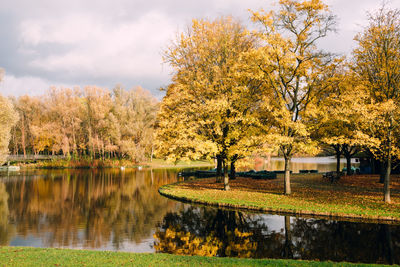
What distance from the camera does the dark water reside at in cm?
1307

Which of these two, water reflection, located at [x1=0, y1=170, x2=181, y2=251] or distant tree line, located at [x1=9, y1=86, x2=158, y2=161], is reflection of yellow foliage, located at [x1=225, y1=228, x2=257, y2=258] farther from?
distant tree line, located at [x1=9, y1=86, x2=158, y2=161]

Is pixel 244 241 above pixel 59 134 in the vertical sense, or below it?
below

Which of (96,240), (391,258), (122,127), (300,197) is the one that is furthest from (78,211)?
(122,127)

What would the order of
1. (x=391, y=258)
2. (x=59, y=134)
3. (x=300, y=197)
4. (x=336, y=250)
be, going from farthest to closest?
(x=59, y=134) → (x=300, y=197) → (x=336, y=250) → (x=391, y=258)

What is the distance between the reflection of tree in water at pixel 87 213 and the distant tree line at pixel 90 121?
37639 mm

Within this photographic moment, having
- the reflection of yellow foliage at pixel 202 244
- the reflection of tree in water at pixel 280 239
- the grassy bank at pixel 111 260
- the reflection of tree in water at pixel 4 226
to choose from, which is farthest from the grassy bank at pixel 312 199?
the reflection of tree in water at pixel 4 226

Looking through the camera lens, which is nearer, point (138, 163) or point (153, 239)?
point (153, 239)

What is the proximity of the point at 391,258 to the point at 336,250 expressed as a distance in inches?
80.3

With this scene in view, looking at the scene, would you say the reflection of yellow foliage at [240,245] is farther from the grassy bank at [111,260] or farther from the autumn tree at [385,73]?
the autumn tree at [385,73]

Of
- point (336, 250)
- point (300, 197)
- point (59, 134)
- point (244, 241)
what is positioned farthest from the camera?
point (59, 134)

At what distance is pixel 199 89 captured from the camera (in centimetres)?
2909

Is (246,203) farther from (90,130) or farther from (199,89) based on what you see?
(90,130)

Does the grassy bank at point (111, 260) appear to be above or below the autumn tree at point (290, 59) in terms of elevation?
below

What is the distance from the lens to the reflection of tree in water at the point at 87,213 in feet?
51.9
